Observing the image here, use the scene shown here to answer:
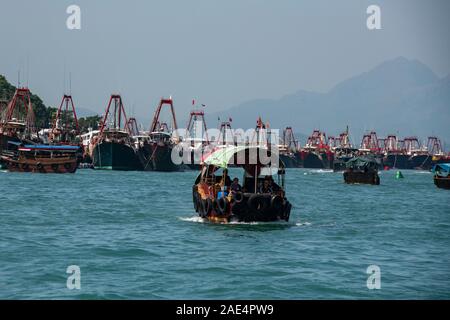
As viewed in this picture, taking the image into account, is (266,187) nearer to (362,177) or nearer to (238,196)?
(238,196)

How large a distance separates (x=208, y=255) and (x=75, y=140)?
148591 mm

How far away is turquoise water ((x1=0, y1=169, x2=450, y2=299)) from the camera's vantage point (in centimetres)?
2189

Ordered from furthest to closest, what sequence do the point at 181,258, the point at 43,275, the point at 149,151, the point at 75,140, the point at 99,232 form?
the point at 75,140, the point at 149,151, the point at 99,232, the point at 181,258, the point at 43,275

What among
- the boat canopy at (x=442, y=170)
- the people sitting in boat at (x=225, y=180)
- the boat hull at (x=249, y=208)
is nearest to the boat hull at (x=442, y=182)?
the boat canopy at (x=442, y=170)

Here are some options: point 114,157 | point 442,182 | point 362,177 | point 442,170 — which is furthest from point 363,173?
point 114,157

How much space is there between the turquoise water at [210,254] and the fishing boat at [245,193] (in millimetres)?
699

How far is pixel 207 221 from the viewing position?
125ft

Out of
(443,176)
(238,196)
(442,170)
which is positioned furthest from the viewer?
(442,170)

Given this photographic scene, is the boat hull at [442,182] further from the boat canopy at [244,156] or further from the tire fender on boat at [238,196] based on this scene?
the tire fender on boat at [238,196]

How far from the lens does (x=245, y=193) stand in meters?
35.6

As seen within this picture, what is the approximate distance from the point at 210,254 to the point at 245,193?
806 cm

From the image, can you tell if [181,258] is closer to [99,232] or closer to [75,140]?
[99,232]

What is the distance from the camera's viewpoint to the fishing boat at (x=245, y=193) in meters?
35.5
